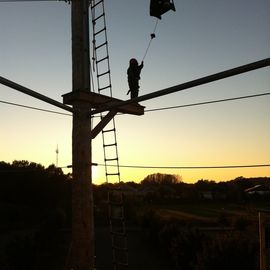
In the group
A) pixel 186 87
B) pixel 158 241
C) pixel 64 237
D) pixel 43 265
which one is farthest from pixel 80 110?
pixel 64 237

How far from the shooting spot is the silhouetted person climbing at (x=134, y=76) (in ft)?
27.9

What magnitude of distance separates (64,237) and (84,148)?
2671cm

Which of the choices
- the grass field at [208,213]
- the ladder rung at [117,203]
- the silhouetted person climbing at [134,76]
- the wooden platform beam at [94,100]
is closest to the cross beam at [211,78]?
the wooden platform beam at [94,100]

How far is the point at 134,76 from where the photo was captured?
337 inches

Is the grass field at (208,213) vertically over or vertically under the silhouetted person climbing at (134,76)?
under

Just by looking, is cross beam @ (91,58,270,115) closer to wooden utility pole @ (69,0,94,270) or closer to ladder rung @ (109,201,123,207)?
wooden utility pole @ (69,0,94,270)

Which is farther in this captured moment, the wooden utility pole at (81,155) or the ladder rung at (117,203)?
the ladder rung at (117,203)

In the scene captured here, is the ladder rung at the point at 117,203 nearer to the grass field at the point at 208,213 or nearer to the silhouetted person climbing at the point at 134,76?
the silhouetted person climbing at the point at 134,76

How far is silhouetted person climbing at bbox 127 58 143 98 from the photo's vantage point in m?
8.51

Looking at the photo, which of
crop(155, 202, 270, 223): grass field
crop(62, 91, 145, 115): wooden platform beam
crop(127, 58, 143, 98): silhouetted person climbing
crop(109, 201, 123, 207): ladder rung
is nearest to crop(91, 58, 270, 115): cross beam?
crop(62, 91, 145, 115): wooden platform beam

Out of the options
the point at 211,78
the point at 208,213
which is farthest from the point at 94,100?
the point at 208,213

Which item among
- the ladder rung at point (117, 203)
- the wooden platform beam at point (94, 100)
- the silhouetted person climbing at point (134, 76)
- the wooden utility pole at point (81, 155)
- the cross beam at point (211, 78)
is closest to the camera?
the cross beam at point (211, 78)

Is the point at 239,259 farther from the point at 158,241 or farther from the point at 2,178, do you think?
the point at 2,178

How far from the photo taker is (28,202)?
5531 cm
